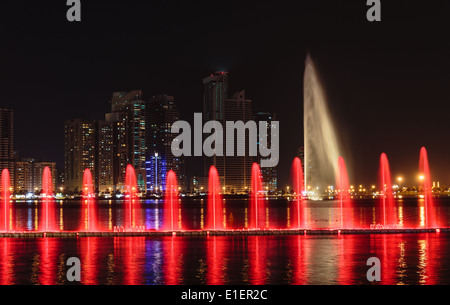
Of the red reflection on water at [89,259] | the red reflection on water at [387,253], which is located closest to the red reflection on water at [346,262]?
the red reflection on water at [387,253]

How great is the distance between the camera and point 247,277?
27359 millimetres

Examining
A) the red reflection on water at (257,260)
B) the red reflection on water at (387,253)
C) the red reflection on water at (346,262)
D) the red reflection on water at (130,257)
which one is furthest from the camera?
the red reflection on water at (130,257)

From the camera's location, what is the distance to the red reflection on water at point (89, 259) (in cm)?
2745

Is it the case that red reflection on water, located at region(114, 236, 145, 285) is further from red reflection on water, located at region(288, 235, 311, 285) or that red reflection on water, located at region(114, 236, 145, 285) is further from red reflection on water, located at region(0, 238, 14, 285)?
red reflection on water, located at region(288, 235, 311, 285)

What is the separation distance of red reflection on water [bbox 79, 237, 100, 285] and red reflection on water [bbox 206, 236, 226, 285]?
5166 mm

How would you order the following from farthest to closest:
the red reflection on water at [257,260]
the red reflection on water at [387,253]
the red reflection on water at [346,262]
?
the red reflection on water at [387,253], the red reflection on water at [257,260], the red reflection on water at [346,262]

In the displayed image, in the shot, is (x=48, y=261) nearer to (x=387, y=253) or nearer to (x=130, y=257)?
(x=130, y=257)

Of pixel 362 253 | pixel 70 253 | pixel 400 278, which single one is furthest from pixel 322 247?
pixel 70 253

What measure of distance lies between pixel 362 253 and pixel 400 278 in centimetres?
909

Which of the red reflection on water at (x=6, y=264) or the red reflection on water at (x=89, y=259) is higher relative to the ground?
the red reflection on water at (x=6, y=264)

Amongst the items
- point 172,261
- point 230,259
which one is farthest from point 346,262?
point 172,261

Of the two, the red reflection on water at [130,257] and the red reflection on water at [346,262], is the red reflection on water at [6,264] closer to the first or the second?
the red reflection on water at [130,257]
